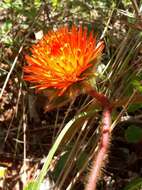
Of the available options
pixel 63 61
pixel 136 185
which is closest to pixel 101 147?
pixel 136 185

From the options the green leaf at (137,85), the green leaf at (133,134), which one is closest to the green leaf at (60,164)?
the green leaf at (133,134)

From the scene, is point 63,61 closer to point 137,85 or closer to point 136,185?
point 137,85

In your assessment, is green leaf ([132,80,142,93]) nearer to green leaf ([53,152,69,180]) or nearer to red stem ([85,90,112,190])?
red stem ([85,90,112,190])

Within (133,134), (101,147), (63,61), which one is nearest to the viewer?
(63,61)

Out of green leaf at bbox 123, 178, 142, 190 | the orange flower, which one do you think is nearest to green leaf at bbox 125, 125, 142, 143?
green leaf at bbox 123, 178, 142, 190

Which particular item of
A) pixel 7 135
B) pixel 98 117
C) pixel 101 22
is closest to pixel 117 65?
pixel 98 117

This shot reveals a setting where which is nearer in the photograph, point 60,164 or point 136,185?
point 136,185

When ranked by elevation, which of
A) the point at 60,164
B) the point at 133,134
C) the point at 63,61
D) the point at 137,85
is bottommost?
the point at 60,164
